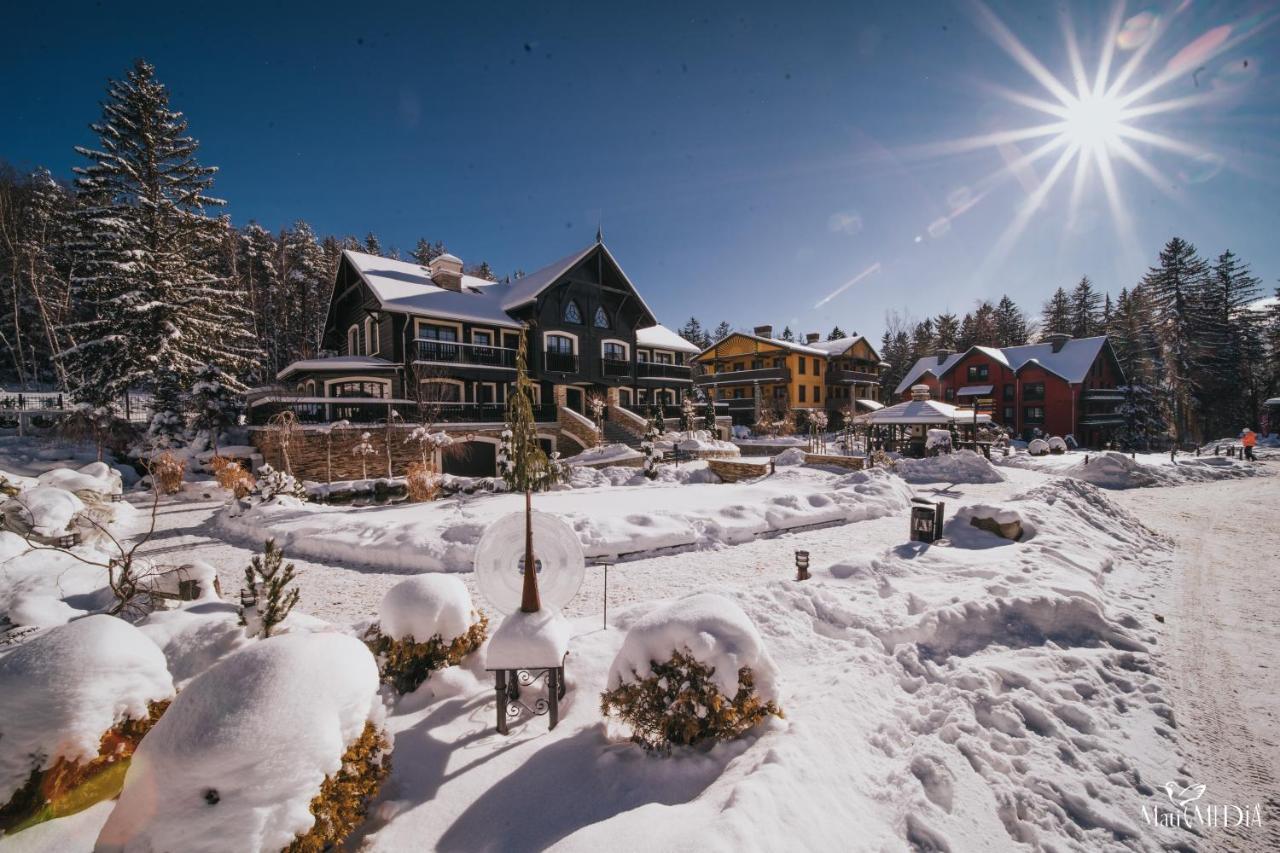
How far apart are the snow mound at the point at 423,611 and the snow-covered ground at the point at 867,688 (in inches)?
18.9

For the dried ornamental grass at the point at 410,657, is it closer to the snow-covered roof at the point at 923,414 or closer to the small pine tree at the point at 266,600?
the small pine tree at the point at 266,600

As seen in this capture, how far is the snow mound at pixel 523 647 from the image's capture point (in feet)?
11.3

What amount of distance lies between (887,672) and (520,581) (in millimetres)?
3731

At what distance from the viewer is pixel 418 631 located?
4039 mm

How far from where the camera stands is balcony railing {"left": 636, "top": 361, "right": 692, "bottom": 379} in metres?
29.2

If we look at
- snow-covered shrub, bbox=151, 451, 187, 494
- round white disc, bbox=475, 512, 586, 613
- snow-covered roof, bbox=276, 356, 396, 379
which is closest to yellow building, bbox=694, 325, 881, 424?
snow-covered roof, bbox=276, 356, 396, 379

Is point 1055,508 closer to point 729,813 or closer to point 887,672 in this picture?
point 887,672

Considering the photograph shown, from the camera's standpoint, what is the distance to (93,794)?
95.2 inches

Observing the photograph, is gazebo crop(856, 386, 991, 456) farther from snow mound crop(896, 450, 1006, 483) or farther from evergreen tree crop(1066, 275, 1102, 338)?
evergreen tree crop(1066, 275, 1102, 338)

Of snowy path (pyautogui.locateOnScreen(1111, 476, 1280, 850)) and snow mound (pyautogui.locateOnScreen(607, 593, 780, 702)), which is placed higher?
snow mound (pyautogui.locateOnScreen(607, 593, 780, 702))

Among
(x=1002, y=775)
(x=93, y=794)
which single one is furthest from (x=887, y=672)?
(x=93, y=794)

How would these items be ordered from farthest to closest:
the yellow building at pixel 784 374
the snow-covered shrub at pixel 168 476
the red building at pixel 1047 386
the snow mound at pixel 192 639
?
the yellow building at pixel 784 374
the red building at pixel 1047 386
the snow-covered shrub at pixel 168 476
the snow mound at pixel 192 639

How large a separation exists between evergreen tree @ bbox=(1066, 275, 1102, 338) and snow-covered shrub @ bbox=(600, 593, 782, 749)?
66.7 metres

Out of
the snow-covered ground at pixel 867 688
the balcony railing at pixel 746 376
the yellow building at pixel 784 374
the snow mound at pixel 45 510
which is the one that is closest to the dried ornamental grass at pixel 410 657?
the snow-covered ground at pixel 867 688
